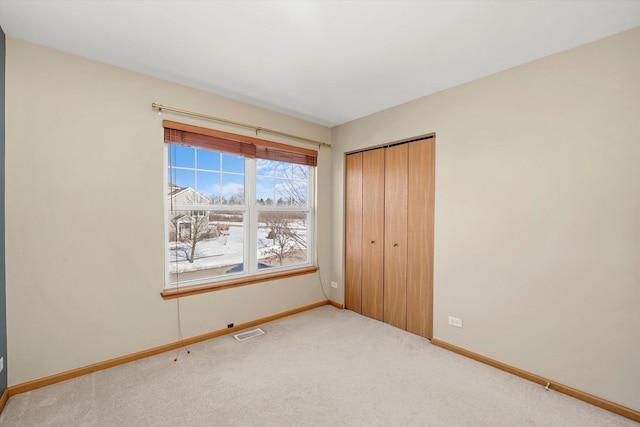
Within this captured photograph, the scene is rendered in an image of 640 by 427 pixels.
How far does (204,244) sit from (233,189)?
0.69 metres

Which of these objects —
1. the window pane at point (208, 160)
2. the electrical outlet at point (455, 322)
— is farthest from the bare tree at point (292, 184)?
the electrical outlet at point (455, 322)

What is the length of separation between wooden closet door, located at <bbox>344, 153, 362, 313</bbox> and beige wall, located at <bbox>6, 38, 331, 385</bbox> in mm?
1891

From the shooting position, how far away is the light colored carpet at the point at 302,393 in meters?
1.82

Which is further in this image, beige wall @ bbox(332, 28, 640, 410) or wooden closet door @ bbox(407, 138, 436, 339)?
wooden closet door @ bbox(407, 138, 436, 339)

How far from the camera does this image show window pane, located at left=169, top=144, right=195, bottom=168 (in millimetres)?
2773

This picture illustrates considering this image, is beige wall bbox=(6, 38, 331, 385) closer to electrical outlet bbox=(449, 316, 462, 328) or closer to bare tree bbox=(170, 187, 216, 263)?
bare tree bbox=(170, 187, 216, 263)

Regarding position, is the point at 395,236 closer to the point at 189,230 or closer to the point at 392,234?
the point at 392,234

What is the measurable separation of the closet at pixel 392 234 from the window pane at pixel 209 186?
1725 millimetres

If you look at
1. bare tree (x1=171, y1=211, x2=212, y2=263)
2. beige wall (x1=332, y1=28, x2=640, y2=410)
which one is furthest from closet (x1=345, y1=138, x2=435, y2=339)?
bare tree (x1=171, y1=211, x2=212, y2=263)

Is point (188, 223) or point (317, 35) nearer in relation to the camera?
point (317, 35)

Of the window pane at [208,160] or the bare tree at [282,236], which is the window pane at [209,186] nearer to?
the window pane at [208,160]

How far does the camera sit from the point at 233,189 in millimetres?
3252

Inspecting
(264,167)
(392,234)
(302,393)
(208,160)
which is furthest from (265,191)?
(302,393)

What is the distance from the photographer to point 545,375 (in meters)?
2.20
